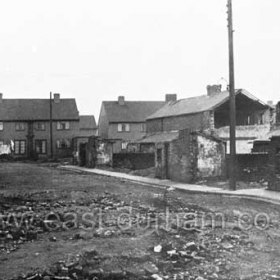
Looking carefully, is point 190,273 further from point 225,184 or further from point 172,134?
point 172,134

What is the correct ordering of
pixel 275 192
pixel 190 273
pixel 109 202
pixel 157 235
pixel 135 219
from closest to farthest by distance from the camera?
1. pixel 190 273
2. pixel 157 235
3. pixel 135 219
4. pixel 109 202
5. pixel 275 192

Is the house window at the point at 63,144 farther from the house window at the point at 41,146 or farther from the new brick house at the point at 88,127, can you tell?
the new brick house at the point at 88,127

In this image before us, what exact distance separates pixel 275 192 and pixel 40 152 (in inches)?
1835

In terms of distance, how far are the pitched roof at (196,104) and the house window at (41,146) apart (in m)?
20.3

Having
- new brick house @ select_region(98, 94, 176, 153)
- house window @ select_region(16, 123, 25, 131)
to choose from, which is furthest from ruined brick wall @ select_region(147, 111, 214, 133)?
house window @ select_region(16, 123, 25, 131)

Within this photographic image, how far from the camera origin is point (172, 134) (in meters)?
42.3

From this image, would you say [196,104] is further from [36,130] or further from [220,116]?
[36,130]

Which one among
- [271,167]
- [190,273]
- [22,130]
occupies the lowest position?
[190,273]

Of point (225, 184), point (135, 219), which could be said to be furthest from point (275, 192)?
point (135, 219)

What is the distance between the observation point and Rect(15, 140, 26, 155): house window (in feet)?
198

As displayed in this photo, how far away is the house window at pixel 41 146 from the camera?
6062 centimetres

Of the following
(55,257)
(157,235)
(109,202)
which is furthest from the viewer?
(109,202)

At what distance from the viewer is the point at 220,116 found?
3825 centimetres

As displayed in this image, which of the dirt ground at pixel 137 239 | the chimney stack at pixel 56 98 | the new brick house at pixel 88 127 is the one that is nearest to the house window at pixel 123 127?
the chimney stack at pixel 56 98
